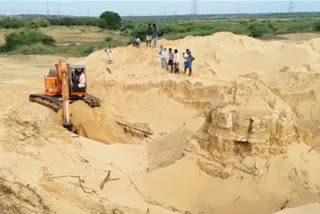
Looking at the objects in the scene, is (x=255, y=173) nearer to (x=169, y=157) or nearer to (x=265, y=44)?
(x=169, y=157)

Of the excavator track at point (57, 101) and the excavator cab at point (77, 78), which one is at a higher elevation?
the excavator cab at point (77, 78)

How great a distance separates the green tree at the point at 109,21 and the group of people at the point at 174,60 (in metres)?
47.1

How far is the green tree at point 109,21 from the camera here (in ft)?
224

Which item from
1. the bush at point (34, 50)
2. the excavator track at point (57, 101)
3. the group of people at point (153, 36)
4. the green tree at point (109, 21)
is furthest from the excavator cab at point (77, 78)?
the green tree at point (109, 21)

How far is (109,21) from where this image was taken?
228ft

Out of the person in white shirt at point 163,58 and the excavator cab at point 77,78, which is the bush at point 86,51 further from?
the excavator cab at point 77,78

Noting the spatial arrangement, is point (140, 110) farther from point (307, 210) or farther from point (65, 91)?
point (307, 210)

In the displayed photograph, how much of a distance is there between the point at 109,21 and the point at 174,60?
163 feet

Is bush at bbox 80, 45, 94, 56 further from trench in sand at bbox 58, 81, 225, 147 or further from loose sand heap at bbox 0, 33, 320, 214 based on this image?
loose sand heap at bbox 0, 33, 320, 214

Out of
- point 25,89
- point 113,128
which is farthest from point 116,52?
point 113,128

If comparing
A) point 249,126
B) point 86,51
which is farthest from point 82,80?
point 86,51

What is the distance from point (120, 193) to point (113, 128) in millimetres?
6040

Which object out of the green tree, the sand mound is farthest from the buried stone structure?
the green tree

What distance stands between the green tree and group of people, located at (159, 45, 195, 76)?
155 feet
